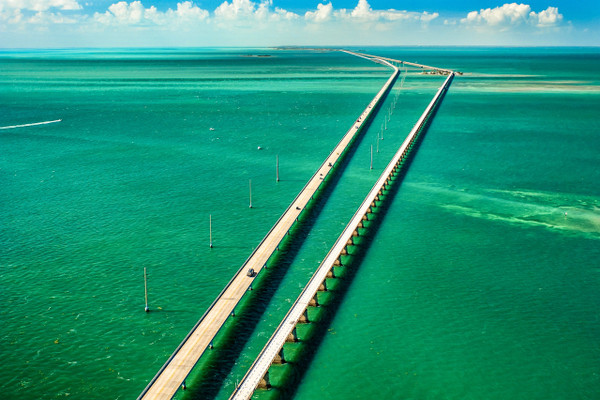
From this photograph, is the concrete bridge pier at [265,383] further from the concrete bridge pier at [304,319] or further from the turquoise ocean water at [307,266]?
the concrete bridge pier at [304,319]

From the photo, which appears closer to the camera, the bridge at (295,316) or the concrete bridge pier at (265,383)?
the bridge at (295,316)

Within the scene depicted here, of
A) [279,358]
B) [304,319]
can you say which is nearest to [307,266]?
[304,319]

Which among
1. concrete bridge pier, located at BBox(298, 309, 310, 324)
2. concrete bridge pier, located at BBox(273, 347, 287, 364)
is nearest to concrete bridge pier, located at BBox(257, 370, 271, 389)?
concrete bridge pier, located at BBox(273, 347, 287, 364)

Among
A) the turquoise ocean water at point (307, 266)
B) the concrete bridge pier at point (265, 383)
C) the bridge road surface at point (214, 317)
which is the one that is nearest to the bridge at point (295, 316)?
the concrete bridge pier at point (265, 383)

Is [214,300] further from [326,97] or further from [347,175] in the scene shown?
[326,97]

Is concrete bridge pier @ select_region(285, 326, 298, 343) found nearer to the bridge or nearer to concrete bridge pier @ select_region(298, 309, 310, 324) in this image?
the bridge

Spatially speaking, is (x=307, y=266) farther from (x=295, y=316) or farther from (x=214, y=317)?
(x=214, y=317)
